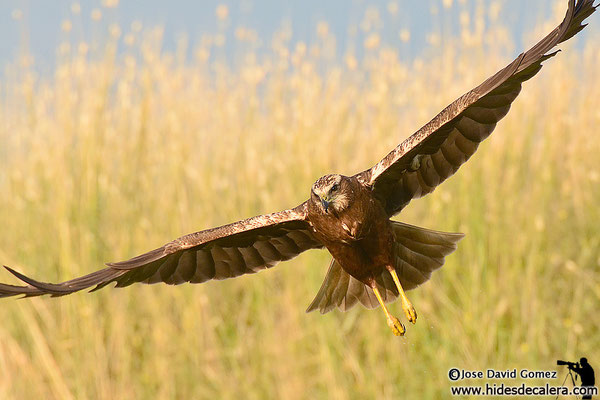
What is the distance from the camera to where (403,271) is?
430 centimetres

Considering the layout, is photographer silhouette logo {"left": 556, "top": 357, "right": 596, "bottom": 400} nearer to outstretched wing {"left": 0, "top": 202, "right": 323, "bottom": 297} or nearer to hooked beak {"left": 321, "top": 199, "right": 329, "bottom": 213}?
outstretched wing {"left": 0, "top": 202, "right": 323, "bottom": 297}

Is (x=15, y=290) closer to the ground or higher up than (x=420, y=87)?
closer to the ground

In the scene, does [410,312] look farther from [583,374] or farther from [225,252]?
[583,374]

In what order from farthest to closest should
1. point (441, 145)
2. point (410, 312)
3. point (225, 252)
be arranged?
1. point (225, 252)
2. point (441, 145)
3. point (410, 312)

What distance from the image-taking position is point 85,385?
6.28m

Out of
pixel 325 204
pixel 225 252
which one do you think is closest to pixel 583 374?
pixel 225 252

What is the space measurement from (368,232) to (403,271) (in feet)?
2.44

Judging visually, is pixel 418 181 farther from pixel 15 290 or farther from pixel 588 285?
pixel 588 285

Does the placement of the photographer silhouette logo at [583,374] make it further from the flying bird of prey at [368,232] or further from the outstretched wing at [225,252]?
the outstretched wing at [225,252]

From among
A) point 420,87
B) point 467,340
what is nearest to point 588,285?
point 467,340

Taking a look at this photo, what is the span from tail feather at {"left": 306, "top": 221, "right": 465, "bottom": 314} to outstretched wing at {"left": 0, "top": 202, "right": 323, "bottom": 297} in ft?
0.78

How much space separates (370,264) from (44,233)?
160 inches

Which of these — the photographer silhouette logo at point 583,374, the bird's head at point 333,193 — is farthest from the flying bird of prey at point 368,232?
the photographer silhouette logo at point 583,374

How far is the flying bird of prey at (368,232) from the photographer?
3469mm
